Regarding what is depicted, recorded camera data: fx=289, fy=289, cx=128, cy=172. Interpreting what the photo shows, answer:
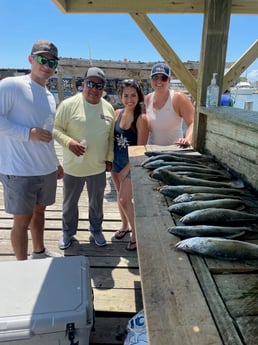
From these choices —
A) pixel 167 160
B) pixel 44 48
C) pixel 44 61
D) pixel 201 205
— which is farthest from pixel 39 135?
pixel 201 205

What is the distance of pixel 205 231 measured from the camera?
130 cm

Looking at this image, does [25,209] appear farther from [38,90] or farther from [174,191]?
[174,191]

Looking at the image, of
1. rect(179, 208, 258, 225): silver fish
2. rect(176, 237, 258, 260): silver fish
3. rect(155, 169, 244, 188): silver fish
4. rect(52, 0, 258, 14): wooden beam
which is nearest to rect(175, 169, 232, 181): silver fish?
rect(155, 169, 244, 188): silver fish

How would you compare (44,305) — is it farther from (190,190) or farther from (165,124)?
(165,124)

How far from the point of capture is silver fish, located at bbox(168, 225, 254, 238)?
1.30 metres

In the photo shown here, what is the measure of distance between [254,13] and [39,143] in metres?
2.45

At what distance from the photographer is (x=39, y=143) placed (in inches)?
102

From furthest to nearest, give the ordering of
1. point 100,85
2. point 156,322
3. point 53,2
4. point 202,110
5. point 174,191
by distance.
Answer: point 100,85 → point 202,110 → point 53,2 → point 174,191 → point 156,322

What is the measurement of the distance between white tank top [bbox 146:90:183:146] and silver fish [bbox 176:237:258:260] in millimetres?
2049

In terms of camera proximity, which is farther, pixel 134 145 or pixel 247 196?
pixel 134 145

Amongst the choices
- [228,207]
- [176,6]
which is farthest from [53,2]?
[228,207]

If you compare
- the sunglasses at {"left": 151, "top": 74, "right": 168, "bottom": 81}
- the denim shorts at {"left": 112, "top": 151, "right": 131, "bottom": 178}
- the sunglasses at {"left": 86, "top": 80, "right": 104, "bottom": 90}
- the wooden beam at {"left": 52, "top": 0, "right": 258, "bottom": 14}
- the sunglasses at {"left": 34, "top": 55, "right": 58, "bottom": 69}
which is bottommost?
the denim shorts at {"left": 112, "top": 151, "right": 131, "bottom": 178}

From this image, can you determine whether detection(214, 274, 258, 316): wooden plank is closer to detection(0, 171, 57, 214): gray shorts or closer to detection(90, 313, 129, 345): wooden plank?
detection(90, 313, 129, 345): wooden plank

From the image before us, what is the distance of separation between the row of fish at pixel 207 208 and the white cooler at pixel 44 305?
743mm
